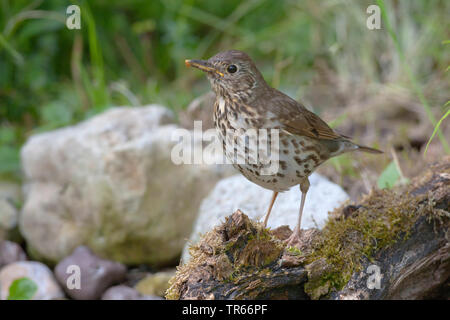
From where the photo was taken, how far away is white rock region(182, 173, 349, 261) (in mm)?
3422

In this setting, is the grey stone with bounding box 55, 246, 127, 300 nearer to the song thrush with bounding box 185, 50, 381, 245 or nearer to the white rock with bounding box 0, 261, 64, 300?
the white rock with bounding box 0, 261, 64, 300

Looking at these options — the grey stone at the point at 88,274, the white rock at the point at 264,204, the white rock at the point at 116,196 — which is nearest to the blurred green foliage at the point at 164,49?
the white rock at the point at 116,196

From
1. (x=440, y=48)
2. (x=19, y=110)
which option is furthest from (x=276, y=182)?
(x=440, y=48)

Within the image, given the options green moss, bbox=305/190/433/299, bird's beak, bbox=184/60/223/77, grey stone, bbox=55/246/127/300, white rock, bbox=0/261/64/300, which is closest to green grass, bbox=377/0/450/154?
green moss, bbox=305/190/433/299

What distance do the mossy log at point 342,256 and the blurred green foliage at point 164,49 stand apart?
2.77 m

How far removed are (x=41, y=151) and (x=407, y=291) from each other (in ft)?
10.6

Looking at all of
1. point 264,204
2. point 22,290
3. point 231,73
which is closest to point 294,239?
point 264,204

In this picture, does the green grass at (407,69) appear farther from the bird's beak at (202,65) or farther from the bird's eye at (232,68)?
the bird's beak at (202,65)

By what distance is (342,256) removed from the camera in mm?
2520

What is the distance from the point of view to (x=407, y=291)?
2553mm

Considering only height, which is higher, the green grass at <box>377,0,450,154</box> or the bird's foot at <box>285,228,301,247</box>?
the green grass at <box>377,0,450,154</box>

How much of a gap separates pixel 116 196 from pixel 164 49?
3.54 meters

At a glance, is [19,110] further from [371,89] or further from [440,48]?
[440,48]

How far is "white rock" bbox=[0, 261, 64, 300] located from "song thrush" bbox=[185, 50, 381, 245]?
1818 millimetres
